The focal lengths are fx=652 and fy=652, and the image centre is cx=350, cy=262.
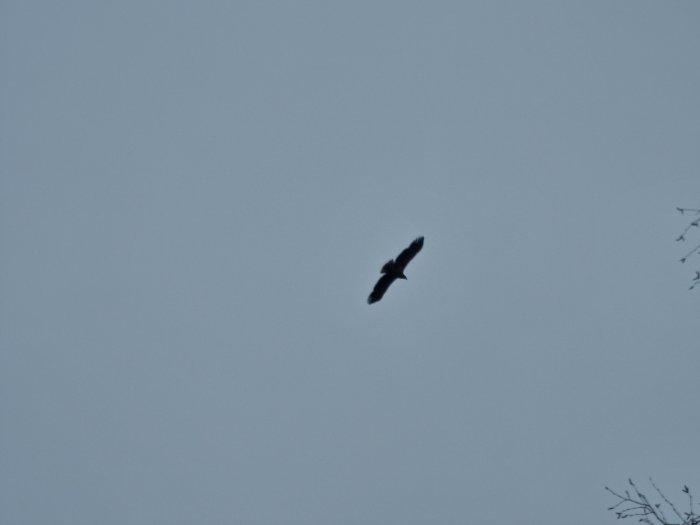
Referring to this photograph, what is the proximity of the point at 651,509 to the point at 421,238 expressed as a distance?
9945 mm

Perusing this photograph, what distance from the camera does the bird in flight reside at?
1566 centimetres

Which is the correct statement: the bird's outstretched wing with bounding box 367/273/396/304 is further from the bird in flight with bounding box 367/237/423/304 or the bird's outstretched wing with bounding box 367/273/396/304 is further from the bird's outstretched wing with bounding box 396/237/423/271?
the bird's outstretched wing with bounding box 396/237/423/271

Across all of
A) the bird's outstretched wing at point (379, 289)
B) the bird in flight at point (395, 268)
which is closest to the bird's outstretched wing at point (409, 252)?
the bird in flight at point (395, 268)

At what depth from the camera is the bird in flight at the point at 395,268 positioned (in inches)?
616

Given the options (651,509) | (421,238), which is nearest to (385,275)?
(421,238)

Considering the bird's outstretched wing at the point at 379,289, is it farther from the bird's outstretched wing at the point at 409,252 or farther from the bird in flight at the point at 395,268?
the bird's outstretched wing at the point at 409,252

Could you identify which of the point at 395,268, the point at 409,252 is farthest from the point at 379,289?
the point at 409,252

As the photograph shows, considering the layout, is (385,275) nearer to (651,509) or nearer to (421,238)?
(421,238)

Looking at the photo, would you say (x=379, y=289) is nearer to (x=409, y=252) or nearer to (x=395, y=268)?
(x=395, y=268)

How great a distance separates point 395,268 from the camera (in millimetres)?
15984

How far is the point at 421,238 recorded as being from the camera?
1580 cm

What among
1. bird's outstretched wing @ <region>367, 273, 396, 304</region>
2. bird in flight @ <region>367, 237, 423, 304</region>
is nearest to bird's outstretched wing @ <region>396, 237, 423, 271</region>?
bird in flight @ <region>367, 237, 423, 304</region>

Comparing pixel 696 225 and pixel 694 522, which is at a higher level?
pixel 696 225

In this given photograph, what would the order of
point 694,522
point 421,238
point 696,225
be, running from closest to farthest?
point 696,225, point 694,522, point 421,238
